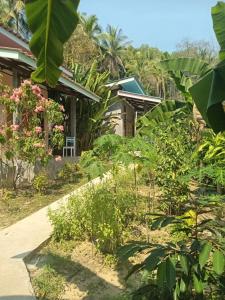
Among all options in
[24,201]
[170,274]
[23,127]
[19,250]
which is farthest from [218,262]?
[23,127]

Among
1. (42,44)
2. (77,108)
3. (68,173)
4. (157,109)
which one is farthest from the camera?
(77,108)

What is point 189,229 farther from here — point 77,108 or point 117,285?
point 77,108

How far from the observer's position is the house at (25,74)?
12.0 metres

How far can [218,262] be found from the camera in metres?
4.09

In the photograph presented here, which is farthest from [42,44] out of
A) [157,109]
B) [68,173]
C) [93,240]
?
[68,173]

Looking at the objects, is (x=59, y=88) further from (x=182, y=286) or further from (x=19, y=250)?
(x=182, y=286)

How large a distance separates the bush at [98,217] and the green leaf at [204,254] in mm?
2843

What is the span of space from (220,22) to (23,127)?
322 inches

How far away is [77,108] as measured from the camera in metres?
19.1

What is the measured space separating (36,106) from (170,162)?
383 centimetres

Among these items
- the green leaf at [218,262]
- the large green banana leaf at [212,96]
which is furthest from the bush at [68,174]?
the large green banana leaf at [212,96]

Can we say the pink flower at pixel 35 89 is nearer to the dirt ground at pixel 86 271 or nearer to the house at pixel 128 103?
the dirt ground at pixel 86 271

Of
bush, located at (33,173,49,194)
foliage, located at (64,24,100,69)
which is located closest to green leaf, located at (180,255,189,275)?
bush, located at (33,173,49,194)

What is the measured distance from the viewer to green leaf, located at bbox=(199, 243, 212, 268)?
4.11 meters
